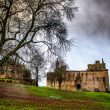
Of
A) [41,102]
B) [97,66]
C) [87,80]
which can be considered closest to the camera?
[41,102]

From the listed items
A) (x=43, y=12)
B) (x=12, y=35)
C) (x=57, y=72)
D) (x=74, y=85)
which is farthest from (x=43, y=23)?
(x=74, y=85)

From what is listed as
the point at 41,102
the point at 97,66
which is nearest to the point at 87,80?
the point at 97,66

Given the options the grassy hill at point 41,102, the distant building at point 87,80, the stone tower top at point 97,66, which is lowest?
the grassy hill at point 41,102

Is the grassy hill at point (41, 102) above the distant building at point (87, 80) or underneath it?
underneath

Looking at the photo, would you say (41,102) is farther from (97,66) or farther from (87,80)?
(97,66)

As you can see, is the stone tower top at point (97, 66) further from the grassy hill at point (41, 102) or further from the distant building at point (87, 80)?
the grassy hill at point (41, 102)

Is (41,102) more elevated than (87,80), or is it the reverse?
(87,80)

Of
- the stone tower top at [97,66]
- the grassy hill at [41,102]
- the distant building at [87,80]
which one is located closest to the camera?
the grassy hill at [41,102]

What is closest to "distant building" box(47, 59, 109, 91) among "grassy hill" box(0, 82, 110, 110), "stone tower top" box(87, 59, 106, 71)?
"stone tower top" box(87, 59, 106, 71)

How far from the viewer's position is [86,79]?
131m

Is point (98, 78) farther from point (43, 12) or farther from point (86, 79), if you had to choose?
point (43, 12)

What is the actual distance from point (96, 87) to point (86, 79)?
5.07 metres

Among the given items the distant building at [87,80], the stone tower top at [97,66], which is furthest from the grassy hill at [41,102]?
the stone tower top at [97,66]

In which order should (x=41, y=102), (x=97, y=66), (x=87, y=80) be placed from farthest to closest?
(x=97, y=66) < (x=87, y=80) < (x=41, y=102)
